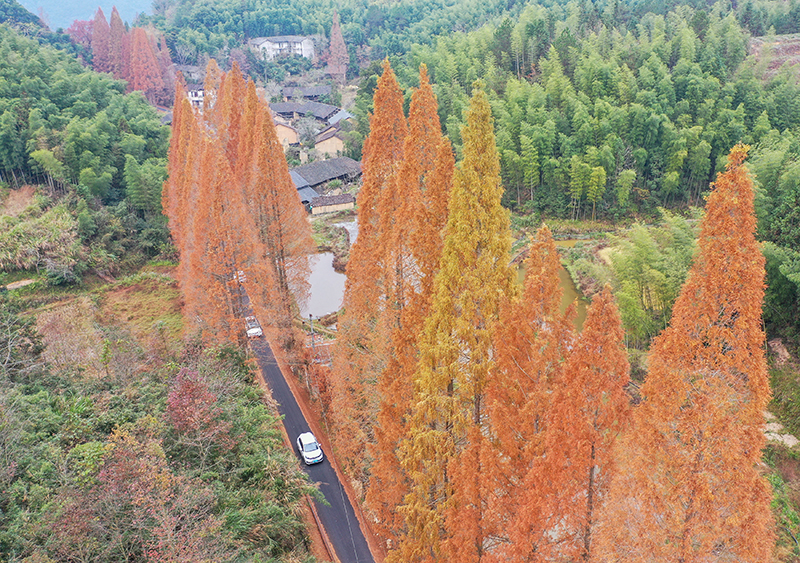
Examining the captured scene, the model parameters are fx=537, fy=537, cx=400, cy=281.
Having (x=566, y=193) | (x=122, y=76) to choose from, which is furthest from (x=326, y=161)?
(x=122, y=76)

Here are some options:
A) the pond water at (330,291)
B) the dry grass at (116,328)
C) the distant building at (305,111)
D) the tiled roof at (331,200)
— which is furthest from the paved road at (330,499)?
the distant building at (305,111)

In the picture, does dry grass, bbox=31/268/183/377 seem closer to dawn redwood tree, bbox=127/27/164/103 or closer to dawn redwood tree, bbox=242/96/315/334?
dawn redwood tree, bbox=242/96/315/334

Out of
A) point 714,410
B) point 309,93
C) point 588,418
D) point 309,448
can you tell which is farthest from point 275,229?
point 309,93

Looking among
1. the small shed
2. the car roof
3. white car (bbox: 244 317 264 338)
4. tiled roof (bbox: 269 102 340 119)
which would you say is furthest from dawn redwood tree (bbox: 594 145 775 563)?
tiled roof (bbox: 269 102 340 119)

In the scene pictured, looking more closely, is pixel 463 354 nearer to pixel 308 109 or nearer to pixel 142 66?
pixel 308 109

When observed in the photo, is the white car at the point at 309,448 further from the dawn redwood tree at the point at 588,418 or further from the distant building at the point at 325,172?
the distant building at the point at 325,172
